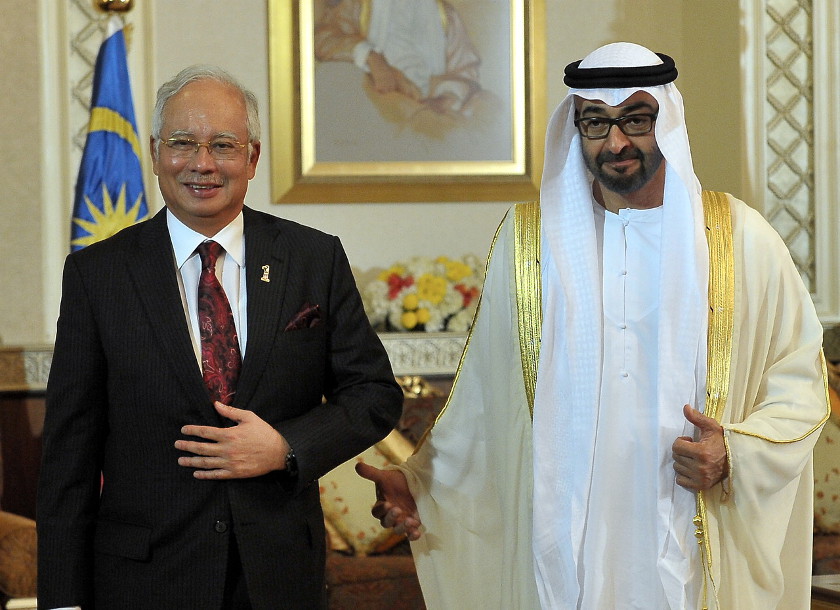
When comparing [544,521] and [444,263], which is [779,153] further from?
[544,521]

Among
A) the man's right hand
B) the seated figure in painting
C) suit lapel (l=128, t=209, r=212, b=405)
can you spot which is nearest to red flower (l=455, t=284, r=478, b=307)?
the seated figure in painting

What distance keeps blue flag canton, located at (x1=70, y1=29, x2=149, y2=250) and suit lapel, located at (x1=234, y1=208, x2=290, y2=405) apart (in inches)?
113

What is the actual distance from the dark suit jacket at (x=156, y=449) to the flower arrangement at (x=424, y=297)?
2.85m

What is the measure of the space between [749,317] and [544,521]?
0.71 m

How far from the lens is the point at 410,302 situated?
5102mm

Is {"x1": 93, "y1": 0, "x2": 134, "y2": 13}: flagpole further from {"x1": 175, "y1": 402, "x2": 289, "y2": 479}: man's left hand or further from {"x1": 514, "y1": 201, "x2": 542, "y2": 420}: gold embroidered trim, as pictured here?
{"x1": 175, "y1": 402, "x2": 289, "y2": 479}: man's left hand

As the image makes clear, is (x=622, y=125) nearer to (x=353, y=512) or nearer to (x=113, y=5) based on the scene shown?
(x=353, y=512)

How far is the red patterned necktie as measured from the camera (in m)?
2.17

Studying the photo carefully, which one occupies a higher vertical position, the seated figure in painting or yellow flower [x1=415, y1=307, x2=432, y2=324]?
the seated figure in painting

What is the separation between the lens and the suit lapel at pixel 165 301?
2127 millimetres

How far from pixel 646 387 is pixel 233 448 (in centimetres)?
103

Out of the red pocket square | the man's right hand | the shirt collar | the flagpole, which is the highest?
the flagpole

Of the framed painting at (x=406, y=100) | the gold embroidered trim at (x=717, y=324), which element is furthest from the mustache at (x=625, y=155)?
the framed painting at (x=406, y=100)

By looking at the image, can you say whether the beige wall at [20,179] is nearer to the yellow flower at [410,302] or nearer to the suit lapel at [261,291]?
the yellow flower at [410,302]
